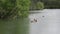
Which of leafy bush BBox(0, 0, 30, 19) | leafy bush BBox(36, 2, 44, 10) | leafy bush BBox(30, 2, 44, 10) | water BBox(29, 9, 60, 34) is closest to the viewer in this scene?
water BBox(29, 9, 60, 34)

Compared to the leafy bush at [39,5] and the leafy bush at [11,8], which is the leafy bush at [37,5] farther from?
the leafy bush at [11,8]

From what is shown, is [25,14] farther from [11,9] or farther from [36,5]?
[36,5]

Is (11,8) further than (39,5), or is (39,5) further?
(39,5)

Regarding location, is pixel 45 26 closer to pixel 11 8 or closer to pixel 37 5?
pixel 11 8

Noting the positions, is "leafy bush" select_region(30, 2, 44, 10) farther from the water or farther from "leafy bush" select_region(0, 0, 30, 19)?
the water

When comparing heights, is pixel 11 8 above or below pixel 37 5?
above

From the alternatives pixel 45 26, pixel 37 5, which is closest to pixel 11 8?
pixel 45 26

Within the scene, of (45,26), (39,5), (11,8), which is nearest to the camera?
(45,26)

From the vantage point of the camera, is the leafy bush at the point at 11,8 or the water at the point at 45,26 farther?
the leafy bush at the point at 11,8

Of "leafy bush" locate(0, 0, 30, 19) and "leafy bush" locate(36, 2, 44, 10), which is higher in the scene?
"leafy bush" locate(0, 0, 30, 19)

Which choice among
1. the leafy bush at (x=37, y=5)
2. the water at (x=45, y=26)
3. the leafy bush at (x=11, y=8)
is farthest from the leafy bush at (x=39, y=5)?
the water at (x=45, y=26)

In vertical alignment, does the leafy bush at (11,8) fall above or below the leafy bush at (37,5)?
above

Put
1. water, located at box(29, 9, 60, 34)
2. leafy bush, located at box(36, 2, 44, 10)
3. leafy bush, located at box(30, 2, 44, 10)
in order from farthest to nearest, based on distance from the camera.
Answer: leafy bush, located at box(36, 2, 44, 10), leafy bush, located at box(30, 2, 44, 10), water, located at box(29, 9, 60, 34)

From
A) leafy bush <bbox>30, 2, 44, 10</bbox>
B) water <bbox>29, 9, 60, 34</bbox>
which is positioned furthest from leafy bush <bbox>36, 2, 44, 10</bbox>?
water <bbox>29, 9, 60, 34</bbox>
